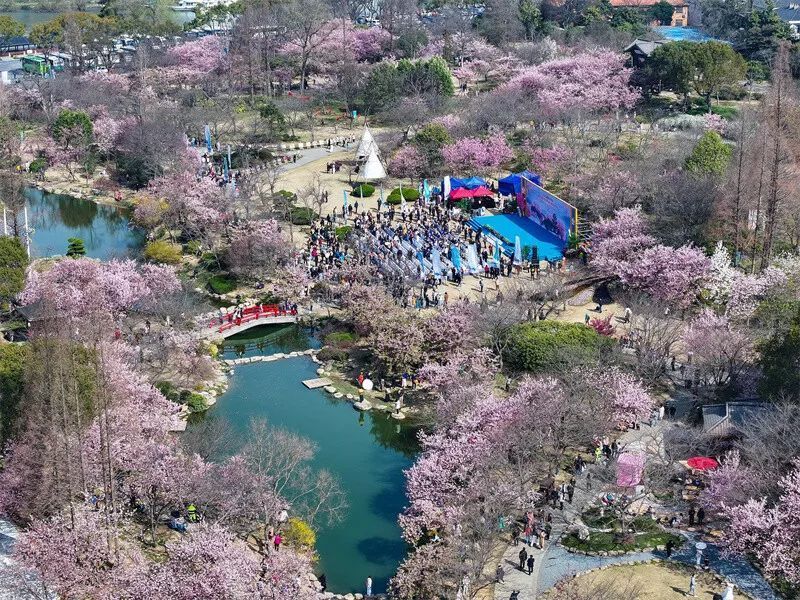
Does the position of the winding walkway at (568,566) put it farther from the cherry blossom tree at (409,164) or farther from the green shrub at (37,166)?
the green shrub at (37,166)

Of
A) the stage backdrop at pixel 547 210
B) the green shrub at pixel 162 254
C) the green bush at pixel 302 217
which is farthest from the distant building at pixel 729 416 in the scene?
the green shrub at pixel 162 254

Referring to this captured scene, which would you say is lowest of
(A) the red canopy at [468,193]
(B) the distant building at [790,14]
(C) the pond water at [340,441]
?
(C) the pond water at [340,441]

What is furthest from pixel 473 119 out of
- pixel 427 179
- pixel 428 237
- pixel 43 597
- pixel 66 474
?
pixel 43 597

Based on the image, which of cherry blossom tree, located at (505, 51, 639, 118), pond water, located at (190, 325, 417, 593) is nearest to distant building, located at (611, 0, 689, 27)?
cherry blossom tree, located at (505, 51, 639, 118)

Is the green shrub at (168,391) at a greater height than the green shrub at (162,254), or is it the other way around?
the green shrub at (162,254)

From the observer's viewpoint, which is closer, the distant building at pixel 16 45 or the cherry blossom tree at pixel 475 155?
the cherry blossom tree at pixel 475 155

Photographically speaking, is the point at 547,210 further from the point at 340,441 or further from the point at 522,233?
the point at 340,441
